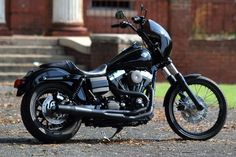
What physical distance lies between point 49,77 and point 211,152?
195 cm

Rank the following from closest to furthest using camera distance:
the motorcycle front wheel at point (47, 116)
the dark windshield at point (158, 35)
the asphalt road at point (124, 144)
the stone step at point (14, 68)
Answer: the asphalt road at point (124, 144), the motorcycle front wheel at point (47, 116), the dark windshield at point (158, 35), the stone step at point (14, 68)

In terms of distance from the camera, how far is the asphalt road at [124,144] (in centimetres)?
796

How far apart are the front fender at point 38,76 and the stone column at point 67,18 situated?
964 centimetres

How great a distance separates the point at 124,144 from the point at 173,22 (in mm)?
9918

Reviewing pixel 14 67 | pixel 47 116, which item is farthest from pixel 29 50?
pixel 47 116

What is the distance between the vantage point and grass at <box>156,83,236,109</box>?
526 inches

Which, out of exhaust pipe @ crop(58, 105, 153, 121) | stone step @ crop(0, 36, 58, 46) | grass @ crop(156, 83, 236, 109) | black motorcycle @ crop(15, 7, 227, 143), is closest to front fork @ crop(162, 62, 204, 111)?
black motorcycle @ crop(15, 7, 227, 143)

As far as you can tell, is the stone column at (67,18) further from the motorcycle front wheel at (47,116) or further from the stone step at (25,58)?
the motorcycle front wheel at (47,116)

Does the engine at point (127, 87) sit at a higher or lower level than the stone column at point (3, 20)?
higher

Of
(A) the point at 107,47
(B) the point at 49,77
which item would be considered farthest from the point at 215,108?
(A) the point at 107,47

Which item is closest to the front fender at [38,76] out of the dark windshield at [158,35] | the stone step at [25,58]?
the dark windshield at [158,35]

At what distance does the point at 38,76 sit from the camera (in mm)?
8375

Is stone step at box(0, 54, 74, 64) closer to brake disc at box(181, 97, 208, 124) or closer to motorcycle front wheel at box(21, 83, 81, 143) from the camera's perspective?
brake disc at box(181, 97, 208, 124)

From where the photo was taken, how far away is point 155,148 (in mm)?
8312
